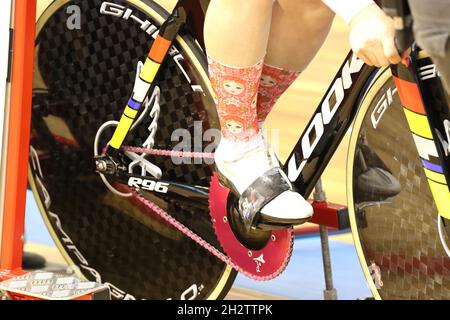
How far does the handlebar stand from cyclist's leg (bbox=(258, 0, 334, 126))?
48cm

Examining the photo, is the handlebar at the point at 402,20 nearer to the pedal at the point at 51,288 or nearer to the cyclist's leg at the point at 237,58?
the cyclist's leg at the point at 237,58

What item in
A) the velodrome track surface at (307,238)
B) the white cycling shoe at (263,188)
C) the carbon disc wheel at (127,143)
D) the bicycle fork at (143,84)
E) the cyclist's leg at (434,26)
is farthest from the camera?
the velodrome track surface at (307,238)

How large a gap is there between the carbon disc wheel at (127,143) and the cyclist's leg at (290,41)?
1.04 feet

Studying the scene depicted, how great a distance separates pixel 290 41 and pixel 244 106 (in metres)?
Result: 0.16

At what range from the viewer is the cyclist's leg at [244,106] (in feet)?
5.38

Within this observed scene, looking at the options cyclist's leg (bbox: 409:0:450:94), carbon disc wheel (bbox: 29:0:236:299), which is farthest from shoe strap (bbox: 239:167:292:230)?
cyclist's leg (bbox: 409:0:450:94)

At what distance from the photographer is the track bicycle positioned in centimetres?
185

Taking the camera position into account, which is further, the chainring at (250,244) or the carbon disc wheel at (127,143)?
the carbon disc wheel at (127,143)

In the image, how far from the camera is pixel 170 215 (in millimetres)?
2279

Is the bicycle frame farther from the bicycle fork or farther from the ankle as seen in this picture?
the bicycle fork

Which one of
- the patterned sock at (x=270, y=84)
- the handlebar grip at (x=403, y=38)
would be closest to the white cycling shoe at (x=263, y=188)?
the patterned sock at (x=270, y=84)
